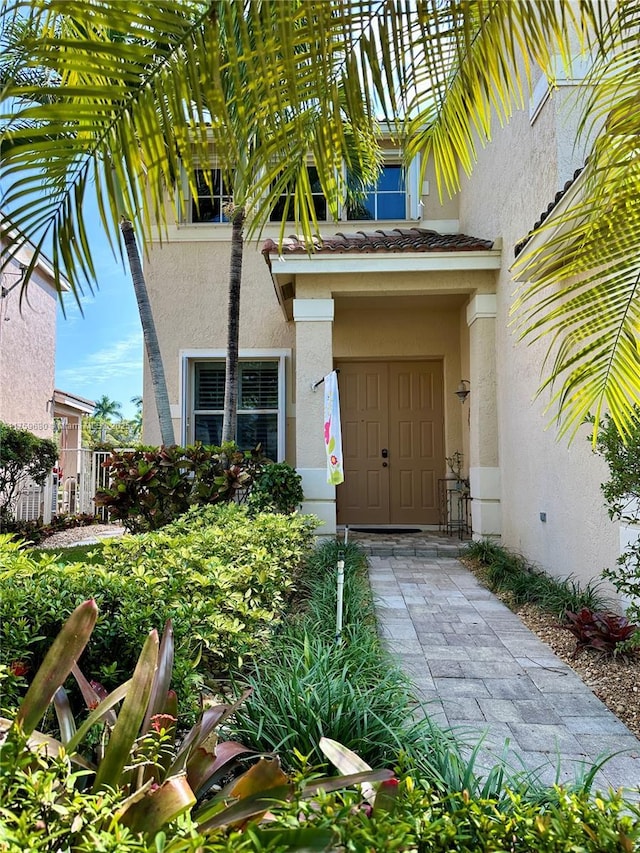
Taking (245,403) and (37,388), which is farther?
(37,388)

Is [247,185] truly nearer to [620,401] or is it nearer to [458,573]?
[620,401]

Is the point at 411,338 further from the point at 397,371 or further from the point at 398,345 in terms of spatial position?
the point at 397,371

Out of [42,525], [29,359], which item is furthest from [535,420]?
[29,359]

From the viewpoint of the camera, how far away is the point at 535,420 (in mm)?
6559

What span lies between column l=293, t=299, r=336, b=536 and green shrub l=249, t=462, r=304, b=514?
31cm

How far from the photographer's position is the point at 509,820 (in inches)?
53.7

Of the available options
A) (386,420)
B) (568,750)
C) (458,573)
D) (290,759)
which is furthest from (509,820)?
(386,420)

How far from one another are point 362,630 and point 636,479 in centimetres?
203

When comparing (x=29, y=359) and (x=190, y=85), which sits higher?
(x=29, y=359)

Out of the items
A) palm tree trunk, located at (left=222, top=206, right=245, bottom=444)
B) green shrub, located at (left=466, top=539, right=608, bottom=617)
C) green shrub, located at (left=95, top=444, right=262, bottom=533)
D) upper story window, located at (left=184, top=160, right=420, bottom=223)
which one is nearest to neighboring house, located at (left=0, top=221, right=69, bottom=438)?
upper story window, located at (left=184, top=160, right=420, bottom=223)

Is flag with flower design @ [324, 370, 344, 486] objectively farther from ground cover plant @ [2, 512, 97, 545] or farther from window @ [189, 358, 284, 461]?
ground cover plant @ [2, 512, 97, 545]

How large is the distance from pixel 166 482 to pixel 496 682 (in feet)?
16.2

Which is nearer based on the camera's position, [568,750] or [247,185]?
[247,185]

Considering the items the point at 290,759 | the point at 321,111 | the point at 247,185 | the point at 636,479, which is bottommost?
the point at 290,759
